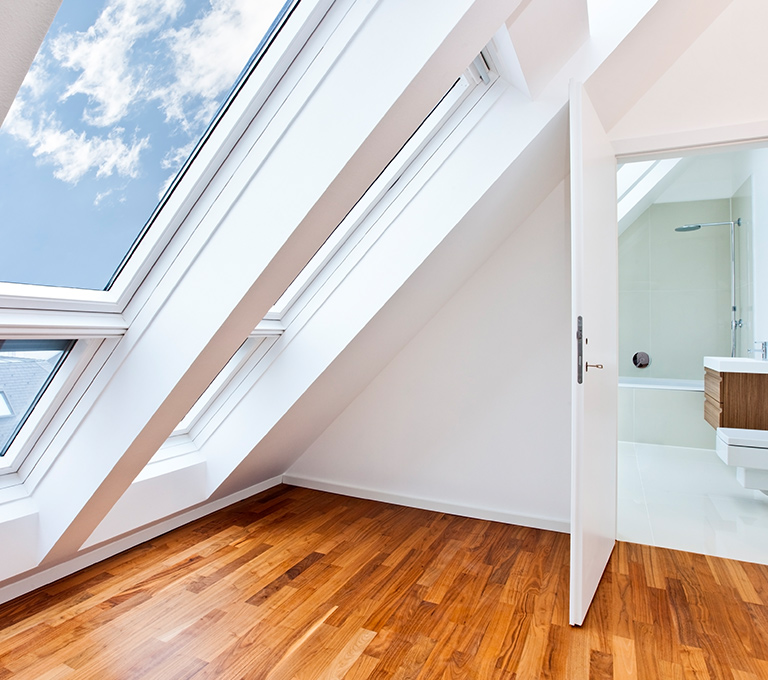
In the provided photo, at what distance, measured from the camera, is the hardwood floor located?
64.6 inches

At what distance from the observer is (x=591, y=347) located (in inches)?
77.7

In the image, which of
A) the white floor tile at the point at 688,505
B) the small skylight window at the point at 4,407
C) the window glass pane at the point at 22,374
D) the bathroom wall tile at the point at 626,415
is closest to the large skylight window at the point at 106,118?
the window glass pane at the point at 22,374

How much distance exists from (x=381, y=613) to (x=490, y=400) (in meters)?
1.30

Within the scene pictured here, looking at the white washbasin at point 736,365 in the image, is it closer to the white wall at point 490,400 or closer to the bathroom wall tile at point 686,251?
the bathroom wall tile at point 686,251

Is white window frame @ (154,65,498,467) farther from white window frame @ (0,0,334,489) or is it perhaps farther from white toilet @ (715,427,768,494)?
white toilet @ (715,427,768,494)

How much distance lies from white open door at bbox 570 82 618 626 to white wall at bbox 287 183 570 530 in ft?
1.06

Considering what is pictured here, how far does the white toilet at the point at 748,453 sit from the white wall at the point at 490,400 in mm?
848

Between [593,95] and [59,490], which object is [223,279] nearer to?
[59,490]

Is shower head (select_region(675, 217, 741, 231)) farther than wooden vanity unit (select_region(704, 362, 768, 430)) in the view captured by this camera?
Yes

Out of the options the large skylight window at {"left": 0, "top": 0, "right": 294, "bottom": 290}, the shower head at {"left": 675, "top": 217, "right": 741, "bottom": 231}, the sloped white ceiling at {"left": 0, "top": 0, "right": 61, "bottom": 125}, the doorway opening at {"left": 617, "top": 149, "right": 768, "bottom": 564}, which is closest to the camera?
the sloped white ceiling at {"left": 0, "top": 0, "right": 61, "bottom": 125}

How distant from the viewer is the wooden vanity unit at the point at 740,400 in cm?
266

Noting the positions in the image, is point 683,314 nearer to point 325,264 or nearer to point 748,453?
point 748,453

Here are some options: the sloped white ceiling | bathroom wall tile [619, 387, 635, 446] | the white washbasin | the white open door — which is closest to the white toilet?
the white washbasin

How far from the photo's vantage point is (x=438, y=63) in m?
1.38
